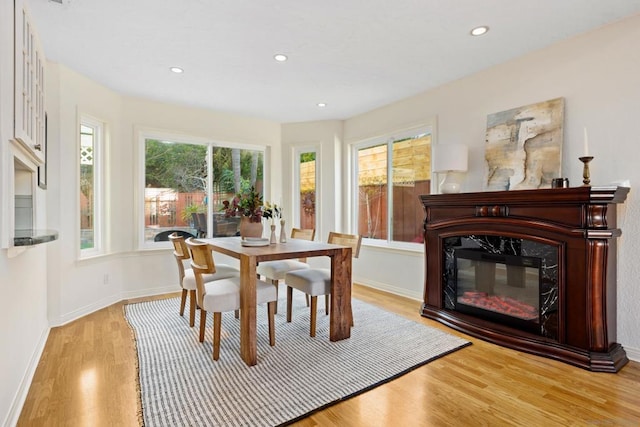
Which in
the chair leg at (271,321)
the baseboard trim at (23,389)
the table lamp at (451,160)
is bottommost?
the baseboard trim at (23,389)

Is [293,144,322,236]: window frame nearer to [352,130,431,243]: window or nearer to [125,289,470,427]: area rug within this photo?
[352,130,431,243]: window

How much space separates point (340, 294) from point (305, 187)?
2908mm

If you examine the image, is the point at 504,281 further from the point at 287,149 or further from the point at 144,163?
the point at 144,163

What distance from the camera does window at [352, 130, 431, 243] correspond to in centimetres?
426

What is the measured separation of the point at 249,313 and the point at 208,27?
7.18 ft

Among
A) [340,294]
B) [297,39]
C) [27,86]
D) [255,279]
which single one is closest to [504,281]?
[340,294]

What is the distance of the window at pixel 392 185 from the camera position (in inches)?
168

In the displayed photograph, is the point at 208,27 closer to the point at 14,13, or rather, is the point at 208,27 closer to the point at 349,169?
the point at 14,13

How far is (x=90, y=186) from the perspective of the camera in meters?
3.83

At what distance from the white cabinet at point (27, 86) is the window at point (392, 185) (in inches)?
148

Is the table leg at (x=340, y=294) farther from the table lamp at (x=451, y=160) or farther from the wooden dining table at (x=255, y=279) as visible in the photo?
the table lamp at (x=451, y=160)

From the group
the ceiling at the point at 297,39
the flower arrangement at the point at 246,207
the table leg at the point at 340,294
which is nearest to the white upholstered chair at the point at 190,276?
the flower arrangement at the point at 246,207

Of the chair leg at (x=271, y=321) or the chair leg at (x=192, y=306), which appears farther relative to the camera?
the chair leg at (x=192, y=306)

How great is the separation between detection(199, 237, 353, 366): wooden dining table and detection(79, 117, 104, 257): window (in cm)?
178
